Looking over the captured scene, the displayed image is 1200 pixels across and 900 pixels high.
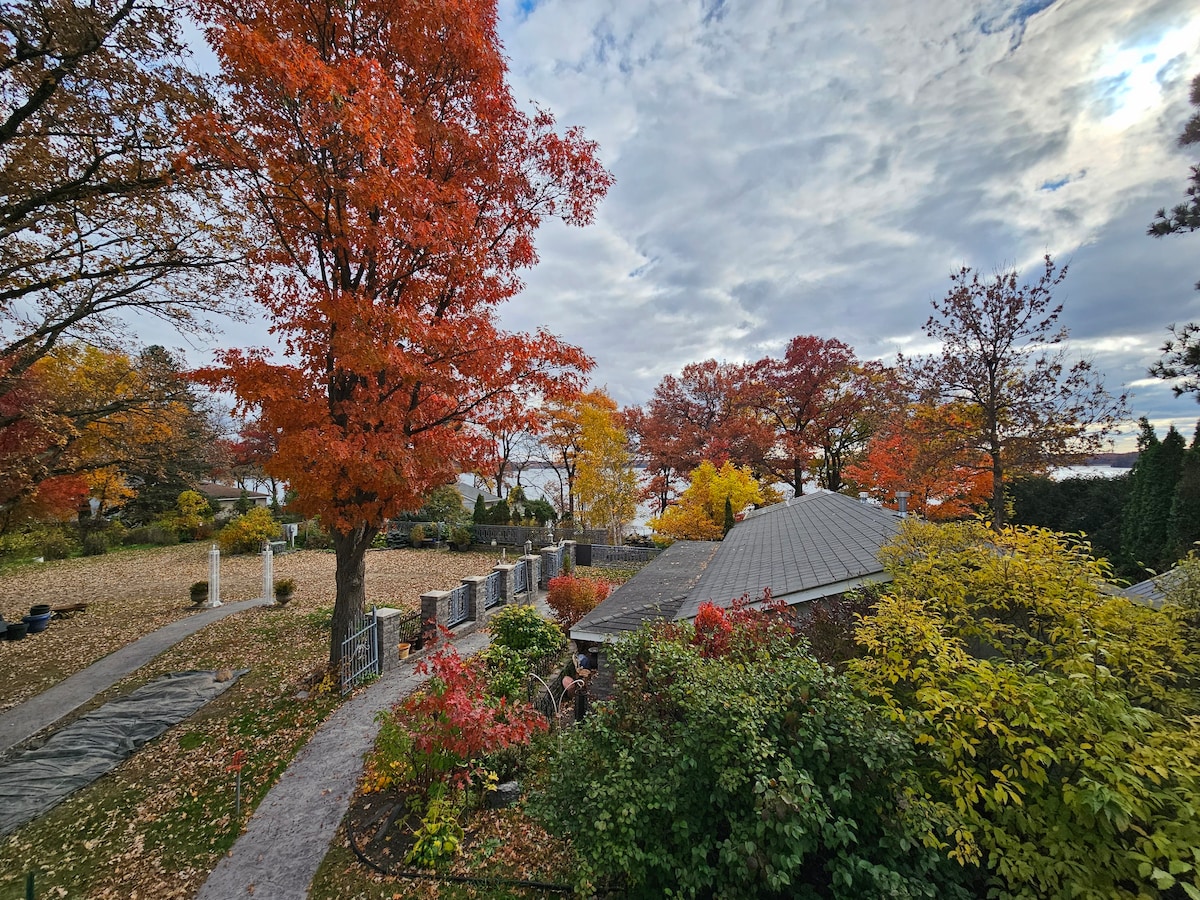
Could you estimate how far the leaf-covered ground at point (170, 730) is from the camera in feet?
15.1

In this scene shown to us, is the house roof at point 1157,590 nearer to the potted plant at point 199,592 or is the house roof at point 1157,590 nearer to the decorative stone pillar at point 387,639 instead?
the decorative stone pillar at point 387,639

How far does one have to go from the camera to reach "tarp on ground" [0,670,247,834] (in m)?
5.41

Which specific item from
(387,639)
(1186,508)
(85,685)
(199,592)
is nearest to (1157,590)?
(387,639)

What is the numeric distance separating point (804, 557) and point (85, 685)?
13465mm

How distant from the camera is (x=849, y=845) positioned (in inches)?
117

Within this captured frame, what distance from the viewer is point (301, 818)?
5.22 metres

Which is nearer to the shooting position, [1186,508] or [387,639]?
[387,639]

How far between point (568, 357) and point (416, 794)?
262 inches

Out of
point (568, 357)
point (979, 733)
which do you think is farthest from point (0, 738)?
point (979, 733)

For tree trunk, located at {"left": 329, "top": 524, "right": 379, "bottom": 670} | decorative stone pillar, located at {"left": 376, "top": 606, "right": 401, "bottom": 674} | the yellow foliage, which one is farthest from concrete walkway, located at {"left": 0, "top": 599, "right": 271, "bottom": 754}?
the yellow foliage

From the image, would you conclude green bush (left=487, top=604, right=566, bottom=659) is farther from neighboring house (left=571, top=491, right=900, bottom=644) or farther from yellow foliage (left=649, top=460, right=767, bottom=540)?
yellow foliage (left=649, top=460, right=767, bottom=540)

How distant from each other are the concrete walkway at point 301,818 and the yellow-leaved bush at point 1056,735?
19.2 feet

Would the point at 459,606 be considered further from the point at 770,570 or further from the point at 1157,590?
the point at 1157,590

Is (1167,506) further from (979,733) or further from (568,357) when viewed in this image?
(568,357)
